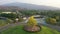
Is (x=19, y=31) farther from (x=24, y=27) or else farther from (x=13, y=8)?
(x=13, y=8)

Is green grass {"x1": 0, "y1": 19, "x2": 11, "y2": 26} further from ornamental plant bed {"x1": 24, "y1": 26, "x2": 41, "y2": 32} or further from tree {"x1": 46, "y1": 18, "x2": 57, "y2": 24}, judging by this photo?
tree {"x1": 46, "y1": 18, "x2": 57, "y2": 24}

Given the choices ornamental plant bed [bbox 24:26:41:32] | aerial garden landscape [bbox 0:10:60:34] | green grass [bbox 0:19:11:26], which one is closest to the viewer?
ornamental plant bed [bbox 24:26:41:32]

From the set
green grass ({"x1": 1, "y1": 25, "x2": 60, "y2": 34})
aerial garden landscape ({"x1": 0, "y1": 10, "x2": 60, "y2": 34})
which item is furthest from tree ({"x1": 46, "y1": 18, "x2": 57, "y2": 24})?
green grass ({"x1": 1, "y1": 25, "x2": 60, "y2": 34})

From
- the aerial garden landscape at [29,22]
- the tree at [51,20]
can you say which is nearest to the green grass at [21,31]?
the aerial garden landscape at [29,22]

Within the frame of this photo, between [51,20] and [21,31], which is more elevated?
[51,20]

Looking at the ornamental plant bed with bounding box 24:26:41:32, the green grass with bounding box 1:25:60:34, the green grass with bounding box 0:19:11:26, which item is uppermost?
the green grass with bounding box 0:19:11:26

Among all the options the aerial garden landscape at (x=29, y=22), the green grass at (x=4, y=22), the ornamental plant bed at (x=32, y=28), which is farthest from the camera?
the green grass at (x=4, y=22)

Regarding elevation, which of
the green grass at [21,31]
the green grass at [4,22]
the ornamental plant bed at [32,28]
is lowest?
A: the green grass at [21,31]

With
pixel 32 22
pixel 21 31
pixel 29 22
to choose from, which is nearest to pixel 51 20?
pixel 32 22

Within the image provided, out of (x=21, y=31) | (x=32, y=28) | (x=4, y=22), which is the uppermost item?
(x=4, y=22)

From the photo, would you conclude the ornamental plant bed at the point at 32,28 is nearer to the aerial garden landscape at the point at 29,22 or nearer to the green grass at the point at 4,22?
the aerial garden landscape at the point at 29,22

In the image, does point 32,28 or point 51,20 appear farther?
point 51,20

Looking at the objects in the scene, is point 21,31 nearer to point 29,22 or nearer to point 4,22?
point 29,22
